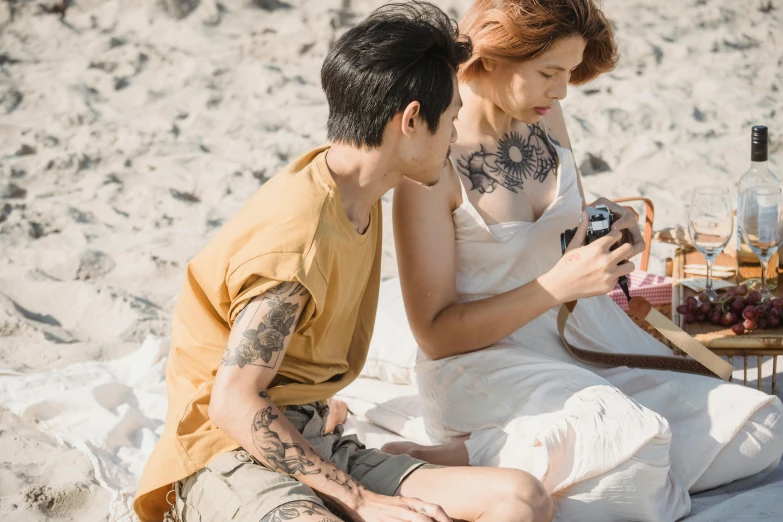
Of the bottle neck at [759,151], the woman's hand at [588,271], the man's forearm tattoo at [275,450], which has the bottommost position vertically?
the man's forearm tattoo at [275,450]

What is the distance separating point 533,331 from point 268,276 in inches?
44.4

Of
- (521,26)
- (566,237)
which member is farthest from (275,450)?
(521,26)

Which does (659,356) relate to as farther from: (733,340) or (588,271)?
(588,271)

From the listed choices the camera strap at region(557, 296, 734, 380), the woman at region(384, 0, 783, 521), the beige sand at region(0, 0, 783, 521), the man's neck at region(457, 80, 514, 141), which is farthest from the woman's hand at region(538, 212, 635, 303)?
the beige sand at region(0, 0, 783, 521)

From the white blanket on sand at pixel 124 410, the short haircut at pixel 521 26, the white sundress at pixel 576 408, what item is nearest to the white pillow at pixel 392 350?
the white blanket on sand at pixel 124 410

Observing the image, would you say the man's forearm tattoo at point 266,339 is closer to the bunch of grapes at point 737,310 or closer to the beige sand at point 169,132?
the beige sand at point 169,132

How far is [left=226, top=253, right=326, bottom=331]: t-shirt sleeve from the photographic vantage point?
209 centimetres

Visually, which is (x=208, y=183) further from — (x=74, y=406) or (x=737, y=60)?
(x=737, y=60)

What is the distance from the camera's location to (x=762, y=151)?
3.13 m

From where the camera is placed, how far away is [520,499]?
2160 millimetres

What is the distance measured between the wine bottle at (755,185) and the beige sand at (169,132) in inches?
52.1

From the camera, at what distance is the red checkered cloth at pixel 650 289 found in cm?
356

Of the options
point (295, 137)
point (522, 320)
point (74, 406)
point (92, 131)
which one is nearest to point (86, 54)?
point (92, 131)

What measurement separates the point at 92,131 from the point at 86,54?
1303mm
